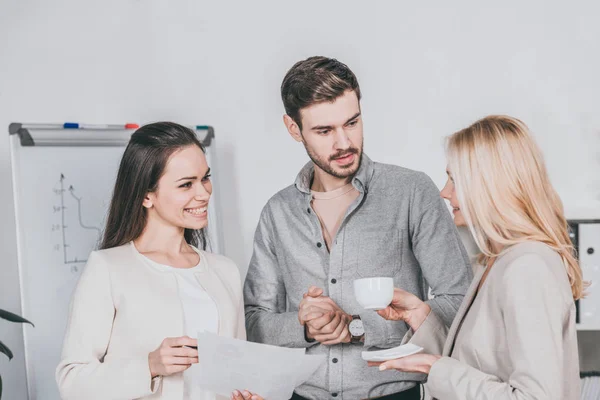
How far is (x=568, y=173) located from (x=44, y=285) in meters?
2.21

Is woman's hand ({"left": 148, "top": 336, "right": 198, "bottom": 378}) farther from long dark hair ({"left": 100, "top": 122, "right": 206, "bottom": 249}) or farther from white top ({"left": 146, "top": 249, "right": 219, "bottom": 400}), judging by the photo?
long dark hair ({"left": 100, "top": 122, "right": 206, "bottom": 249})

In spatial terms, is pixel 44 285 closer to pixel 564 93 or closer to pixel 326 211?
pixel 326 211

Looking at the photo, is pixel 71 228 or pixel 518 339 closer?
pixel 518 339

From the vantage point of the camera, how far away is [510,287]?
1.36 metres

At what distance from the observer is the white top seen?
69.9 inches

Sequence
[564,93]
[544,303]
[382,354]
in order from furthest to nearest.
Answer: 1. [564,93]
2. [382,354]
3. [544,303]

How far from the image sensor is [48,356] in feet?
8.42

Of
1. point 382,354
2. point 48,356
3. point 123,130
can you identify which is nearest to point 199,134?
point 123,130

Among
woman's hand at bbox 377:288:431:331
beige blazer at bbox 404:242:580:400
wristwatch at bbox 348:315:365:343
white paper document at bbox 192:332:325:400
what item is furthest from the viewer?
wristwatch at bbox 348:315:365:343

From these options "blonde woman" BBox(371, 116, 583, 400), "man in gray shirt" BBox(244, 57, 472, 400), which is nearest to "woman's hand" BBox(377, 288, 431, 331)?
"man in gray shirt" BBox(244, 57, 472, 400)

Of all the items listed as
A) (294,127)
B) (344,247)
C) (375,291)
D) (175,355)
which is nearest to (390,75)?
(294,127)

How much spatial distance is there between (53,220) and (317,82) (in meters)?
1.18

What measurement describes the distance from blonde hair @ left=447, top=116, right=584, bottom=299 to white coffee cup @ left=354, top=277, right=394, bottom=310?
266mm

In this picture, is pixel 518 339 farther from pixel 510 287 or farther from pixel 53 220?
pixel 53 220
